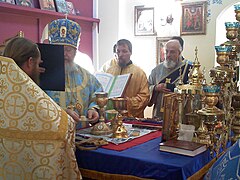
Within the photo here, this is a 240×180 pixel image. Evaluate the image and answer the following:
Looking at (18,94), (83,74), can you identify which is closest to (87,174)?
(18,94)

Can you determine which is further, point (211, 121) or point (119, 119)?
point (119, 119)

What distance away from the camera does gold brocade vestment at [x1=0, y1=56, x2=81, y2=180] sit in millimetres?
1671

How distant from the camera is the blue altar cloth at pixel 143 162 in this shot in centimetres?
168

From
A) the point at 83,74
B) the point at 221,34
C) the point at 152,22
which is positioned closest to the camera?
the point at 83,74

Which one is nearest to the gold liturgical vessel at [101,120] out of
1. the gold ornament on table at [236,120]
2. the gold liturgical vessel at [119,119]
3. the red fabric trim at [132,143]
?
the gold liturgical vessel at [119,119]

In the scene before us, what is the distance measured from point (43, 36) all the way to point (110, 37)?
150 cm

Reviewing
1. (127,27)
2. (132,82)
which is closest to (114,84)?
(132,82)

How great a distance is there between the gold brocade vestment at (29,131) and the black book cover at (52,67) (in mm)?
486

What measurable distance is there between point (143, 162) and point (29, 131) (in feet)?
1.89

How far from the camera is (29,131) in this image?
1688 mm

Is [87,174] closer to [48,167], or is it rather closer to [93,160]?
[93,160]

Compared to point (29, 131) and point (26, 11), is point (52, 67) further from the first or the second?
point (26, 11)

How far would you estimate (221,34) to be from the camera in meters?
5.38

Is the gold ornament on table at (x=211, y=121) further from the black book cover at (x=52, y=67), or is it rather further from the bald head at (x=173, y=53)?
the bald head at (x=173, y=53)
